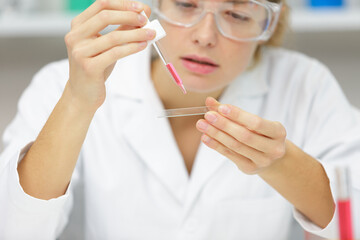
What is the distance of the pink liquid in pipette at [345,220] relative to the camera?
26.6 inches

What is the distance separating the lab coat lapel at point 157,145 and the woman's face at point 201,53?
208mm

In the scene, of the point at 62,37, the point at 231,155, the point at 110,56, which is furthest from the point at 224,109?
the point at 62,37

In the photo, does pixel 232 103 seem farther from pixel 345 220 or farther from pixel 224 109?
pixel 345 220

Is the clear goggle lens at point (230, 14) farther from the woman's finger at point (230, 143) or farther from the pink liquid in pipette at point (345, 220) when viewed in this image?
the pink liquid in pipette at point (345, 220)

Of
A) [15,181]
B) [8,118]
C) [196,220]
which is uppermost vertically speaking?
[15,181]

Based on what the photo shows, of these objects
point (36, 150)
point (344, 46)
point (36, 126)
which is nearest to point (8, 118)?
point (36, 126)

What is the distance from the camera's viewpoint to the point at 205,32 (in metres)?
1.26

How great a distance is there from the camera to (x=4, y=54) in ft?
7.29

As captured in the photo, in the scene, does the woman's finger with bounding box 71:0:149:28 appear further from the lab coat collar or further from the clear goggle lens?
the lab coat collar

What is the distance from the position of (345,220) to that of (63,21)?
5.01ft

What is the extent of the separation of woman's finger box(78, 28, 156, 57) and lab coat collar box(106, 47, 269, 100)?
1.73 feet

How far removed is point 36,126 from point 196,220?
22.4 inches

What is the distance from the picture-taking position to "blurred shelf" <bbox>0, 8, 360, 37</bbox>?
187 cm

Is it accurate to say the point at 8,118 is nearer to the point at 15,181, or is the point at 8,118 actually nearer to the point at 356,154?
the point at 15,181
